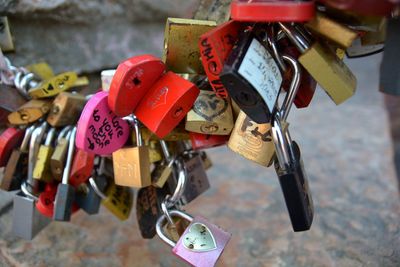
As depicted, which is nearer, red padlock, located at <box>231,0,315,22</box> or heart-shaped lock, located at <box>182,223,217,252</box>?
red padlock, located at <box>231,0,315,22</box>

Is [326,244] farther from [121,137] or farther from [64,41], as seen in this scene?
[64,41]

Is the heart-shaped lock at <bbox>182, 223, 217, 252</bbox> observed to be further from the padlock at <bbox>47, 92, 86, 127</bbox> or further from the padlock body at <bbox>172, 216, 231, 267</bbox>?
the padlock at <bbox>47, 92, 86, 127</bbox>

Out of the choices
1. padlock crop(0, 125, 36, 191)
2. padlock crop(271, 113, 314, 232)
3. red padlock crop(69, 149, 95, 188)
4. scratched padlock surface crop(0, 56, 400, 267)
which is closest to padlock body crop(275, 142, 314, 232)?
padlock crop(271, 113, 314, 232)

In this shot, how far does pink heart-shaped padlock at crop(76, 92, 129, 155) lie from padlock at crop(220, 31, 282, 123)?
0.20m

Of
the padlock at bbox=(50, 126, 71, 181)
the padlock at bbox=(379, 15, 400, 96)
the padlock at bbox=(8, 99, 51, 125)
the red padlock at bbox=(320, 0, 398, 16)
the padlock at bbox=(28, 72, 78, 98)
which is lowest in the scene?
the padlock at bbox=(50, 126, 71, 181)

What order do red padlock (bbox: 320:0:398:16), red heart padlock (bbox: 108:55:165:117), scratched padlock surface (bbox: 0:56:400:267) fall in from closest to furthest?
red padlock (bbox: 320:0:398:16), red heart padlock (bbox: 108:55:165:117), scratched padlock surface (bbox: 0:56:400:267)

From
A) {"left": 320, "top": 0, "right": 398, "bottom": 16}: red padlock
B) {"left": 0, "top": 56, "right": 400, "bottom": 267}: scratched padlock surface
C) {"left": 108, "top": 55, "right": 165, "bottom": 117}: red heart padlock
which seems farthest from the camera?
{"left": 0, "top": 56, "right": 400, "bottom": 267}: scratched padlock surface

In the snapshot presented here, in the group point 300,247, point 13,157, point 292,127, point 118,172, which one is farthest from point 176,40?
point 292,127

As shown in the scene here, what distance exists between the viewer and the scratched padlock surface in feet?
2.57

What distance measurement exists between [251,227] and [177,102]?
42 centimetres

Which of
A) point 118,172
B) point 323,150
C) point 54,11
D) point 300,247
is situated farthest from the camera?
point 323,150

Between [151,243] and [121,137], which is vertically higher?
[121,137]

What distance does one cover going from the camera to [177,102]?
1.86 feet

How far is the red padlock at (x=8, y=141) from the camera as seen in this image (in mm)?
722
